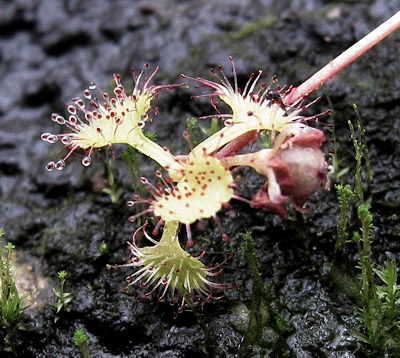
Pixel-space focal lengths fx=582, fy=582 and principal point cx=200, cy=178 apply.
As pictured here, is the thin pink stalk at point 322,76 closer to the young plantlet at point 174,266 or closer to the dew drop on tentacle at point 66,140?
the young plantlet at point 174,266

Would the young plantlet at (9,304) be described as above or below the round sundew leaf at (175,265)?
below

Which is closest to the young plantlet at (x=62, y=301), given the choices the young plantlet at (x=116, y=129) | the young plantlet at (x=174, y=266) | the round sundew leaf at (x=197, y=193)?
the young plantlet at (x=174, y=266)

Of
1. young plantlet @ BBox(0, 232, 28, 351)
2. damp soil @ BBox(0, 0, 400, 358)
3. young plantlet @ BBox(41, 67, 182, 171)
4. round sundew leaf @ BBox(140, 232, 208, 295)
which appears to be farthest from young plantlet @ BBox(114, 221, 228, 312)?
young plantlet @ BBox(0, 232, 28, 351)

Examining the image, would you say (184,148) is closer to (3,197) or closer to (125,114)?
(125,114)

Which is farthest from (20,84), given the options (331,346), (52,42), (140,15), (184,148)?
(331,346)

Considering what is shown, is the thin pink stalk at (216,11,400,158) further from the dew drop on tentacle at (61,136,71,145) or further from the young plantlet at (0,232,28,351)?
the young plantlet at (0,232,28,351)

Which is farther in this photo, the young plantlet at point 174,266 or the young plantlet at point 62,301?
the young plantlet at point 62,301

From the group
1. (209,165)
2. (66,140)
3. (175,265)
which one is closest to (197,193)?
(209,165)

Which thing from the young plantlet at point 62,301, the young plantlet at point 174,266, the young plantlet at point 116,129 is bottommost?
the young plantlet at point 62,301
